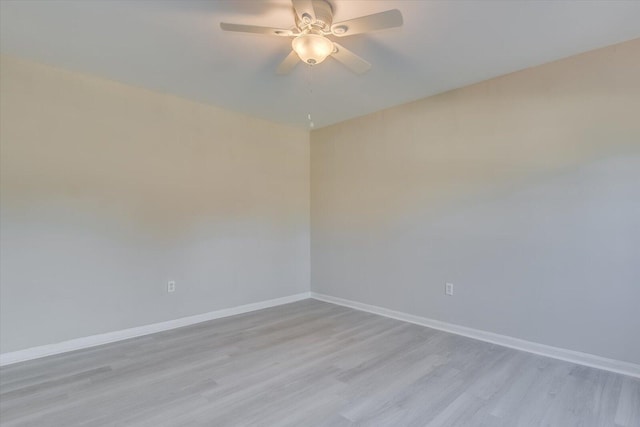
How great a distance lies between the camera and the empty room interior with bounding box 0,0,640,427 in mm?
2014

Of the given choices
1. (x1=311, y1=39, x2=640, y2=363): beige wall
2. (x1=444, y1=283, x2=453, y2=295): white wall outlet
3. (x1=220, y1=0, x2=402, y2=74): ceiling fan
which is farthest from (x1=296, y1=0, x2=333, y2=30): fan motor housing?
(x1=444, y1=283, x2=453, y2=295): white wall outlet

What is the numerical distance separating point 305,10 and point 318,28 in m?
0.21

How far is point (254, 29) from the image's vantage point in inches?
72.2

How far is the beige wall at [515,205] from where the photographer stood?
7.89 ft

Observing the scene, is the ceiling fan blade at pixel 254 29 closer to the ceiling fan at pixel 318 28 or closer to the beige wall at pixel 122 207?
the ceiling fan at pixel 318 28

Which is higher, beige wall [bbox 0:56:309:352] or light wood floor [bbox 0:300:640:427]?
beige wall [bbox 0:56:309:352]

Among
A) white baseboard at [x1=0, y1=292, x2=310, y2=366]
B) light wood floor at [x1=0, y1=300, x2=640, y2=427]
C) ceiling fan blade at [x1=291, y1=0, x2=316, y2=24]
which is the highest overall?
ceiling fan blade at [x1=291, y1=0, x2=316, y2=24]

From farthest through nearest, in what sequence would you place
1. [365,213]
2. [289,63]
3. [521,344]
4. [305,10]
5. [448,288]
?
[365,213] → [448,288] → [521,344] → [289,63] → [305,10]

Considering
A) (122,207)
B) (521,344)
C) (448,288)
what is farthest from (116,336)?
(521,344)

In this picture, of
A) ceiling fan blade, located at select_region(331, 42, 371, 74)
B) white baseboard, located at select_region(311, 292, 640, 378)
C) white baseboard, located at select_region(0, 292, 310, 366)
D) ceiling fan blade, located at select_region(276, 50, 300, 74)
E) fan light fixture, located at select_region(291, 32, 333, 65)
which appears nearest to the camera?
fan light fixture, located at select_region(291, 32, 333, 65)

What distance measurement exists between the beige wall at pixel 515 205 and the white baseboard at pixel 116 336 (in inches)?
55.3

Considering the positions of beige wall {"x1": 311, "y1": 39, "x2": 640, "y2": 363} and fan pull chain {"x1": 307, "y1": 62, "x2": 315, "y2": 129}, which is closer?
beige wall {"x1": 311, "y1": 39, "x2": 640, "y2": 363}

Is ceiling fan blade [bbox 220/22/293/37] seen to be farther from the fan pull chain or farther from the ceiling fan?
the fan pull chain

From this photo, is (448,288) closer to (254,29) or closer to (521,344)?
(521,344)
